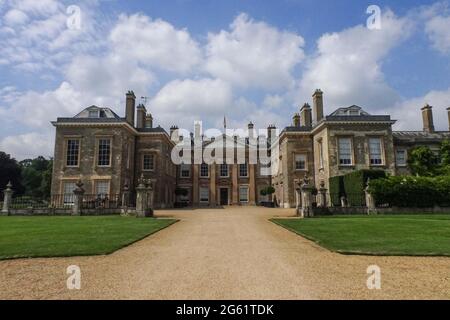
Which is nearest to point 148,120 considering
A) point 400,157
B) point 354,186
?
point 354,186

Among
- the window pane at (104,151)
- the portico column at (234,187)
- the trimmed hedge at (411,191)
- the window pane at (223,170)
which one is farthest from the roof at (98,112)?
the trimmed hedge at (411,191)

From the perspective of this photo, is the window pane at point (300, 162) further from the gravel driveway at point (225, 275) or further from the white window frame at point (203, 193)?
the gravel driveway at point (225, 275)

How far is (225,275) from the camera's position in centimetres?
527

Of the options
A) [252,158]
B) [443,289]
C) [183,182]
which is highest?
[252,158]

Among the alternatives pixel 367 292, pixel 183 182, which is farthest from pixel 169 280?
pixel 183 182

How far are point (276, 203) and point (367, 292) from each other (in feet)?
103

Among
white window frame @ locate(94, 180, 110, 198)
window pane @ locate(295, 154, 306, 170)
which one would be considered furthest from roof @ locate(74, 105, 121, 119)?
window pane @ locate(295, 154, 306, 170)

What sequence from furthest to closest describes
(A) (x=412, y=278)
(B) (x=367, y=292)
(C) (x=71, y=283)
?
(A) (x=412, y=278) → (C) (x=71, y=283) → (B) (x=367, y=292)

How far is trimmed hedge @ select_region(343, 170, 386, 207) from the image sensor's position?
20.4 metres

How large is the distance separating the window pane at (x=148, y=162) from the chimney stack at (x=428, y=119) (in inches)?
1055

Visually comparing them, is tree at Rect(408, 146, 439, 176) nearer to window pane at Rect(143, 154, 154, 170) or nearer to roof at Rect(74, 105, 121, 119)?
window pane at Rect(143, 154, 154, 170)
